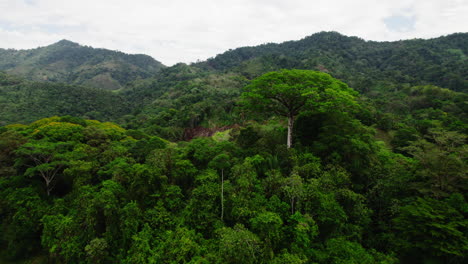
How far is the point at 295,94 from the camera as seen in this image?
1348 centimetres

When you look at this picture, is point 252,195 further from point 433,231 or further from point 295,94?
point 295,94

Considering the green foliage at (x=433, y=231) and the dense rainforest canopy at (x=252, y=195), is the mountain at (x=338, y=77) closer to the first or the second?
the dense rainforest canopy at (x=252, y=195)

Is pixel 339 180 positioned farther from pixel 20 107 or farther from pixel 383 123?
pixel 20 107

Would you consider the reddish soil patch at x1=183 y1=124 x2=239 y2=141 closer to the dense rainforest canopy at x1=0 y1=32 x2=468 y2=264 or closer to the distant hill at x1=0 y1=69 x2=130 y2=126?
the dense rainforest canopy at x1=0 y1=32 x2=468 y2=264

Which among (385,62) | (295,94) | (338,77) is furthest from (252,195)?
(385,62)

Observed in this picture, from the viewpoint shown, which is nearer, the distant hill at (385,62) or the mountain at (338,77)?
the mountain at (338,77)

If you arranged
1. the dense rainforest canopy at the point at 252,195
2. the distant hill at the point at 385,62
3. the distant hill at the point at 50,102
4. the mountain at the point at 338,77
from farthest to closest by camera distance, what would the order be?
1. the distant hill at the point at 385,62
2. the distant hill at the point at 50,102
3. the mountain at the point at 338,77
4. the dense rainforest canopy at the point at 252,195

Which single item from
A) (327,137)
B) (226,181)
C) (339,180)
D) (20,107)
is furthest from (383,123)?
(20,107)

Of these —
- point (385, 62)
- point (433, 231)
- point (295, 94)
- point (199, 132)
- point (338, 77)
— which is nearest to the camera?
point (433, 231)

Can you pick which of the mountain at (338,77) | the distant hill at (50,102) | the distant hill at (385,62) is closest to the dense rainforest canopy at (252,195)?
the mountain at (338,77)

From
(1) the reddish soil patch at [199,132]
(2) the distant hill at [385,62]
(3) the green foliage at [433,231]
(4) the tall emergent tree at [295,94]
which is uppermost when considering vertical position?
(2) the distant hill at [385,62]

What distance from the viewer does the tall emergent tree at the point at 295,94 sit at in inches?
490

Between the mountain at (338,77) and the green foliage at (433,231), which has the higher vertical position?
the mountain at (338,77)

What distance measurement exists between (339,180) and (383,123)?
30.7 metres
